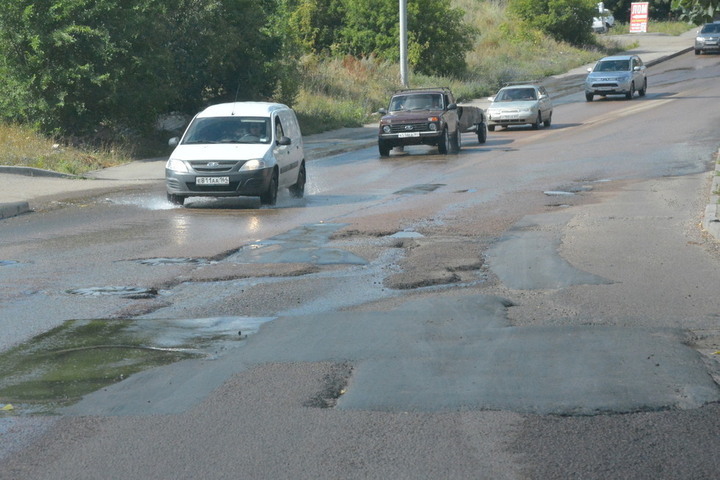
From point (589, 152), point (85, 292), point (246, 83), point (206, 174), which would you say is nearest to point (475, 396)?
point (85, 292)

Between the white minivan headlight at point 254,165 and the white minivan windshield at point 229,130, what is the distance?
35.9 inches

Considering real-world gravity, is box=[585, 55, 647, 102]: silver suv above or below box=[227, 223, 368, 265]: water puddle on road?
below

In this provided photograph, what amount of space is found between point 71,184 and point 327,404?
16100mm

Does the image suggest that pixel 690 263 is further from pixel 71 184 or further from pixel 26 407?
pixel 71 184

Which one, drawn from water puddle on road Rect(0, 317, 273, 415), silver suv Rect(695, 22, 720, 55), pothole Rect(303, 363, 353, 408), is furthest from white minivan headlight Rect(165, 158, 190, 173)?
silver suv Rect(695, 22, 720, 55)

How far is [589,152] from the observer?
83.0 ft

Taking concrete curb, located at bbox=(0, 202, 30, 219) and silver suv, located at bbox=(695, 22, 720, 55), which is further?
silver suv, located at bbox=(695, 22, 720, 55)

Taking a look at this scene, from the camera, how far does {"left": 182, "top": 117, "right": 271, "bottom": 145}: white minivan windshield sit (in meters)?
18.2

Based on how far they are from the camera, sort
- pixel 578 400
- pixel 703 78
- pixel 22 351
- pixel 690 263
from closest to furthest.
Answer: pixel 578 400, pixel 22 351, pixel 690 263, pixel 703 78

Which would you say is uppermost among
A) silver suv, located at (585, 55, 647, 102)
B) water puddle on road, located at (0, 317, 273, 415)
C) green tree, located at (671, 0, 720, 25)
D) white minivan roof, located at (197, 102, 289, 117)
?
green tree, located at (671, 0, 720, 25)

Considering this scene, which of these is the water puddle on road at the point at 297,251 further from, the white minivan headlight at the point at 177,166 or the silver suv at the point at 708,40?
the silver suv at the point at 708,40

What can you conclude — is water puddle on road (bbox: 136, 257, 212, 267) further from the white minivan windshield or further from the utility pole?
the utility pole

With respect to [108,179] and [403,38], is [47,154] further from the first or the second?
[403,38]

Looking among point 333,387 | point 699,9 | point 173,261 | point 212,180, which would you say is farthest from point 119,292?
point 212,180
